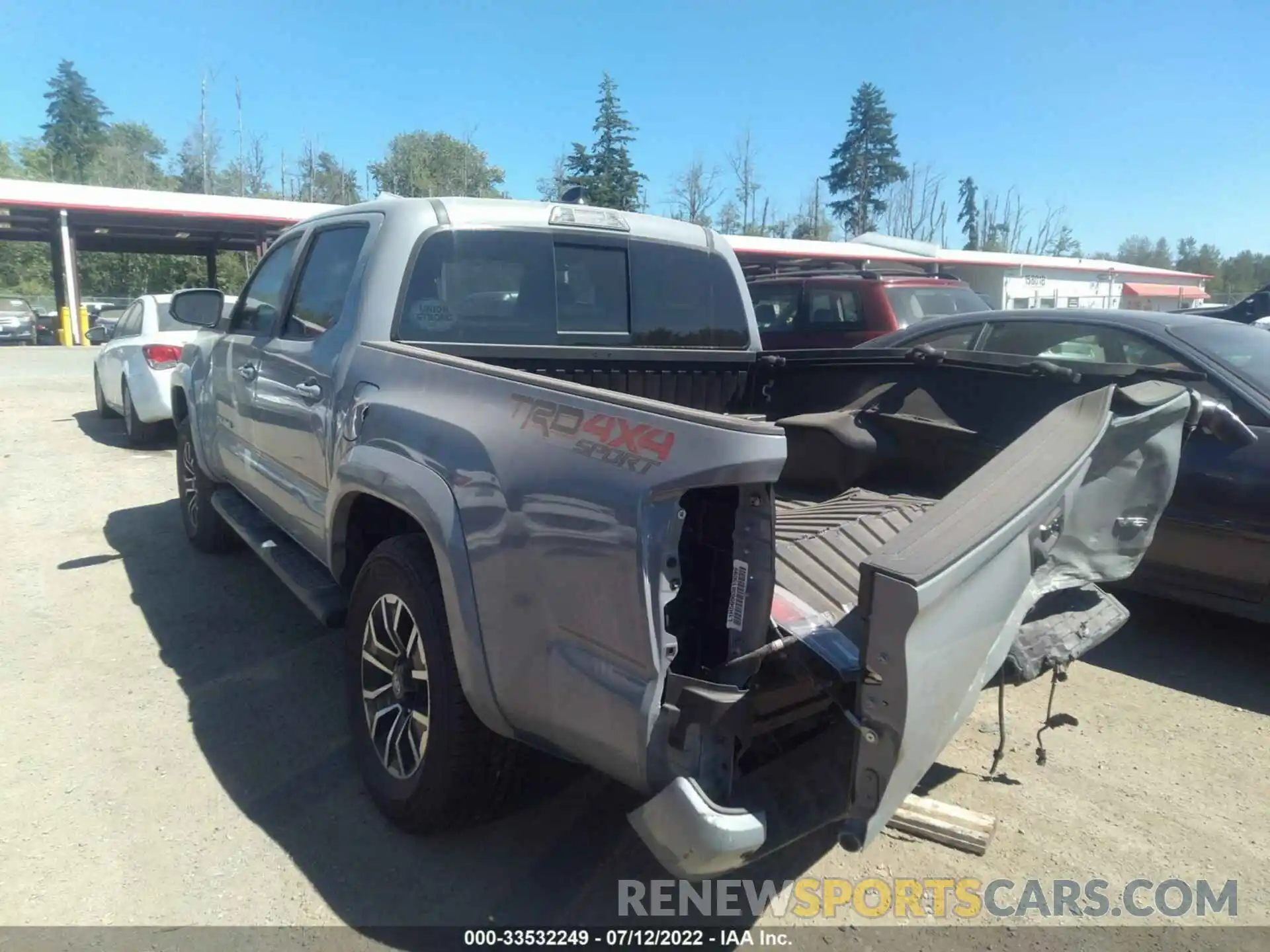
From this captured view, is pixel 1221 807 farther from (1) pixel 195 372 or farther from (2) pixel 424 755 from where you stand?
(1) pixel 195 372

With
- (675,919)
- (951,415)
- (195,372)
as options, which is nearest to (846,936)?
(675,919)

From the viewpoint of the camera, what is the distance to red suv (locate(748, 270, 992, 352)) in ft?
33.0

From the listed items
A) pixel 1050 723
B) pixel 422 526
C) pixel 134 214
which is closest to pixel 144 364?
pixel 422 526

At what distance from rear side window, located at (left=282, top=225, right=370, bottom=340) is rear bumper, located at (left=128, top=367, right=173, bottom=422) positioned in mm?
6076

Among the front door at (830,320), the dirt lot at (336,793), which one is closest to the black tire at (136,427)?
the dirt lot at (336,793)

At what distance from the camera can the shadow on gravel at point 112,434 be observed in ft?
33.3

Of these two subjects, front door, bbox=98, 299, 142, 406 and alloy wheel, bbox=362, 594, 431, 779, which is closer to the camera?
alloy wheel, bbox=362, 594, 431, 779

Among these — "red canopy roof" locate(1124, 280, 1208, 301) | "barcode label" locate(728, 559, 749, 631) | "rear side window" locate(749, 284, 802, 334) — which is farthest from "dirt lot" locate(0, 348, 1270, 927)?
"red canopy roof" locate(1124, 280, 1208, 301)

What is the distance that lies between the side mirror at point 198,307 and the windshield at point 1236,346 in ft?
17.8

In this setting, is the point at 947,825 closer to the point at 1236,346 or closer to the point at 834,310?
the point at 1236,346

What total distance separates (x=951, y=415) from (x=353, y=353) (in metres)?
2.43

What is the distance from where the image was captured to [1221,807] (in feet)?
10.9

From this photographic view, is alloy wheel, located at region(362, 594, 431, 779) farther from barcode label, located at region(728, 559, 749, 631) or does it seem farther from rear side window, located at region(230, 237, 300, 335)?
rear side window, located at region(230, 237, 300, 335)

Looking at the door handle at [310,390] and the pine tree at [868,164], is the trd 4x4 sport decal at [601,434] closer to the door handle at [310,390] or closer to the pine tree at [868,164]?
the door handle at [310,390]
